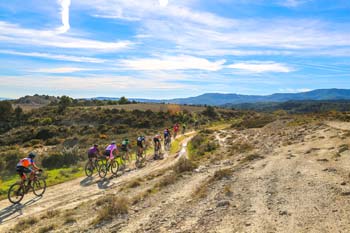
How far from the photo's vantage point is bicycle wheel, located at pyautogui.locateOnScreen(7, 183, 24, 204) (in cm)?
1484

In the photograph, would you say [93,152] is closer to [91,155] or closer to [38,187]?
[91,155]

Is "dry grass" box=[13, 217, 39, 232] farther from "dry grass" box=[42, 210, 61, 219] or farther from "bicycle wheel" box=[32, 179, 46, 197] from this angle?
"bicycle wheel" box=[32, 179, 46, 197]

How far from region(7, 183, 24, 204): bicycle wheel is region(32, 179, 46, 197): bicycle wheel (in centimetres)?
107

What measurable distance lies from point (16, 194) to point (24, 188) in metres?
0.47

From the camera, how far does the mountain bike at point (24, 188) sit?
14906 mm

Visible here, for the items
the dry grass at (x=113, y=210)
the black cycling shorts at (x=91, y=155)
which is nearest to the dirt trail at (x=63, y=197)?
the black cycling shorts at (x=91, y=155)

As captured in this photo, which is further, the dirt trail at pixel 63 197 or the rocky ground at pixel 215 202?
the dirt trail at pixel 63 197

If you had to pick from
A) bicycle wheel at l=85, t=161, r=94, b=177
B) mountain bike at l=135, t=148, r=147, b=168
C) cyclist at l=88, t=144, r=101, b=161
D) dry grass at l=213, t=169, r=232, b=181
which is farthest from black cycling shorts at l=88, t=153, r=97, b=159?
dry grass at l=213, t=169, r=232, b=181

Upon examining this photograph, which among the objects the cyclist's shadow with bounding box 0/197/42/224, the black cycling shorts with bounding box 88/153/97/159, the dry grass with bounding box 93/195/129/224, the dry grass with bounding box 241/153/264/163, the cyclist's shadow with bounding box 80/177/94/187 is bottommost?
the cyclist's shadow with bounding box 80/177/94/187

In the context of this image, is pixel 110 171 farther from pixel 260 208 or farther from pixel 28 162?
pixel 260 208

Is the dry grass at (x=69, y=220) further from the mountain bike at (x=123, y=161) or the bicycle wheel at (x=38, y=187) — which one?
the mountain bike at (x=123, y=161)

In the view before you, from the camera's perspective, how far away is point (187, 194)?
47.8ft

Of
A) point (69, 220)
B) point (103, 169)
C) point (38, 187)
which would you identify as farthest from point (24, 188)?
point (103, 169)

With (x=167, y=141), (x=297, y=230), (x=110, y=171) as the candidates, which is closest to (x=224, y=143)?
(x=167, y=141)
